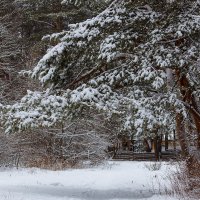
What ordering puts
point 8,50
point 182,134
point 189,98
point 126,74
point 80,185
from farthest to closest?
point 8,50 < point 80,185 < point 189,98 < point 182,134 < point 126,74

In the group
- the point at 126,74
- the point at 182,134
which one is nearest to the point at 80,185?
the point at 182,134

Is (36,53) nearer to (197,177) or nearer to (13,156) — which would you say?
(13,156)

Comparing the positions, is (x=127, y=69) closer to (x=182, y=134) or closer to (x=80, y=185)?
(x=182, y=134)

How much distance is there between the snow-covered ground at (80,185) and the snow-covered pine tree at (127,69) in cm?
243

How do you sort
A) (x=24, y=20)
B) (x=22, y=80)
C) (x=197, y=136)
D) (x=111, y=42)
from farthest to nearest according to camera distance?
(x=24, y=20) < (x=22, y=80) < (x=197, y=136) < (x=111, y=42)

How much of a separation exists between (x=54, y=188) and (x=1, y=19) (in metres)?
12.7

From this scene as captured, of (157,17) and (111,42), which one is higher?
(157,17)

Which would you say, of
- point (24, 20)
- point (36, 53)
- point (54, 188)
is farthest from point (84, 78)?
point (24, 20)

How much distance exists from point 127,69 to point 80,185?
17.0 ft

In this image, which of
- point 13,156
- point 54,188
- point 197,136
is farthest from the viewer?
point 13,156

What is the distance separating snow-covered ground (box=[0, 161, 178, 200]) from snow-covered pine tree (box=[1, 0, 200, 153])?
243 cm

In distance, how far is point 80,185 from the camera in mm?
13742

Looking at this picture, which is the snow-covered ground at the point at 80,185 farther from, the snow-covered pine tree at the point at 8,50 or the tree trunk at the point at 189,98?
the snow-covered pine tree at the point at 8,50

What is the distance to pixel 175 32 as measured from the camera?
31.3 feet
